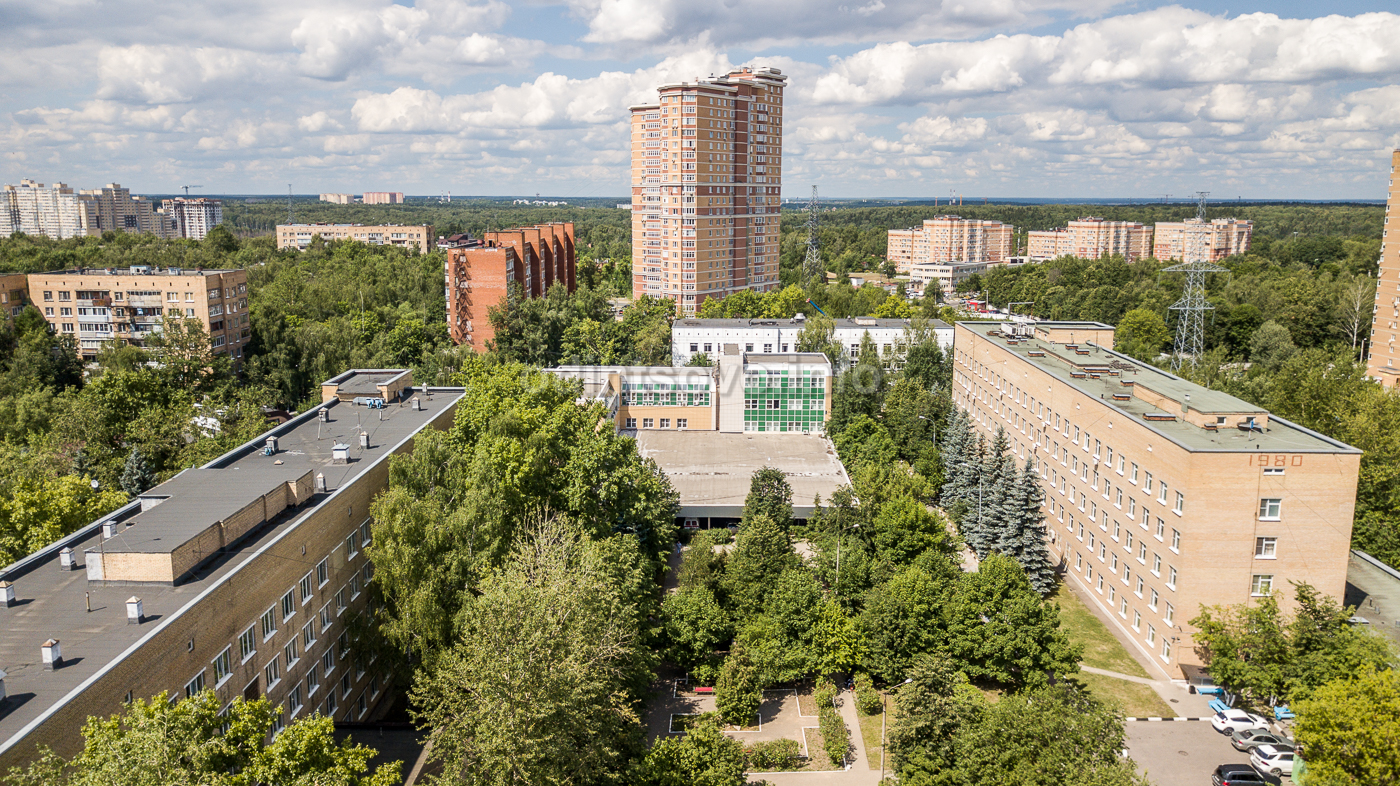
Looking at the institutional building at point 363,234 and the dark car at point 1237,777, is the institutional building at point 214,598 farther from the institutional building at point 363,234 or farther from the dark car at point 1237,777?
the institutional building at point 363,234

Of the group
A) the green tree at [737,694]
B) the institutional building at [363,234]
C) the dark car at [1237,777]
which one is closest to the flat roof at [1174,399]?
the dark car at [1237,777]

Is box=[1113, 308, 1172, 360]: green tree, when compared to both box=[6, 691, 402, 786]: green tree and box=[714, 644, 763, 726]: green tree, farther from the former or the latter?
box=[6, 691, 402, 786]: green tree

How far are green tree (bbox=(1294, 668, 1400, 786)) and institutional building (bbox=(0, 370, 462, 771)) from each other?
976 inches

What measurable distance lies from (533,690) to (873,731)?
14.0 meters

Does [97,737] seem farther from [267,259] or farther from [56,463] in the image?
[267,259]

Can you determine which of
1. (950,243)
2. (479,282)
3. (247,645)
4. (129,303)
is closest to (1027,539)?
(247,645)

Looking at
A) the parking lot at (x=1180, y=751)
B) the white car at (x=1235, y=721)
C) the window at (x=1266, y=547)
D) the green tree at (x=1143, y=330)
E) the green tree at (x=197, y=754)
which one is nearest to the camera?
the green tree at (x=197, y=754)

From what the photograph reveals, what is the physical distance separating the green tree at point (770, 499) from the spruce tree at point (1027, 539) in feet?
30.5

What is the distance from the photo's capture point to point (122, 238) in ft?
354

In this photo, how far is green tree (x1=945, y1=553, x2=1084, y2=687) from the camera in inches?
1070

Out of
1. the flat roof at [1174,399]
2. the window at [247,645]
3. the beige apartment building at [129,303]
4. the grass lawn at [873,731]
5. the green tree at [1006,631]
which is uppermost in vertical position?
the beige apartment building at [129,303]

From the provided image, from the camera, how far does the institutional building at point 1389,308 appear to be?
188 feet

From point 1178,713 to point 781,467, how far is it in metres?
24.5

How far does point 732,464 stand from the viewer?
161ft
